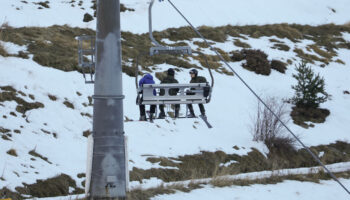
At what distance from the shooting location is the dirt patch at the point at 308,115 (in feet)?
93.2

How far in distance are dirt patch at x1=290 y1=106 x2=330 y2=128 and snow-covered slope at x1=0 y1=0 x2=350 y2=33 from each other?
11.0 metres

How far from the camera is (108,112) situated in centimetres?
1105

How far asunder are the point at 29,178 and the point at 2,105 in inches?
180

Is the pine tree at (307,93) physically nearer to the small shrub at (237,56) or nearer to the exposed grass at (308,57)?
the small shrub at (237,56)

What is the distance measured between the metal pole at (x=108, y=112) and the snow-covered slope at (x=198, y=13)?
68.5 feet

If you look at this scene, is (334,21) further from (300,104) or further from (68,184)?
(68,184)

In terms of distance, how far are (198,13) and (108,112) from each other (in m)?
30.3

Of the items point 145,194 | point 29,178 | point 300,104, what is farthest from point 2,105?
point 300,104

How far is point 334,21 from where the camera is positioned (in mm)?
46625

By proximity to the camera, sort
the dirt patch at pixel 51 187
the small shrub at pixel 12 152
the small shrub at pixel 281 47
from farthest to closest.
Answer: the small shrub at pixel 281 47 → the small shrub at pixel 12 152 → the dirt patch at pixel 51 187

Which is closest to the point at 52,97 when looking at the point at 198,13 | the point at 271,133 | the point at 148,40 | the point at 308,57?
the point at 271,133

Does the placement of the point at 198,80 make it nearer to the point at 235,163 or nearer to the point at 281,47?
the point at 235,163

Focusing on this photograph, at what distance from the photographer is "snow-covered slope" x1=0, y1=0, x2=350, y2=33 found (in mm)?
33497

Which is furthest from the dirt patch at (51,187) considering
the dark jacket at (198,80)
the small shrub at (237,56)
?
the small shrub at (237,56)
